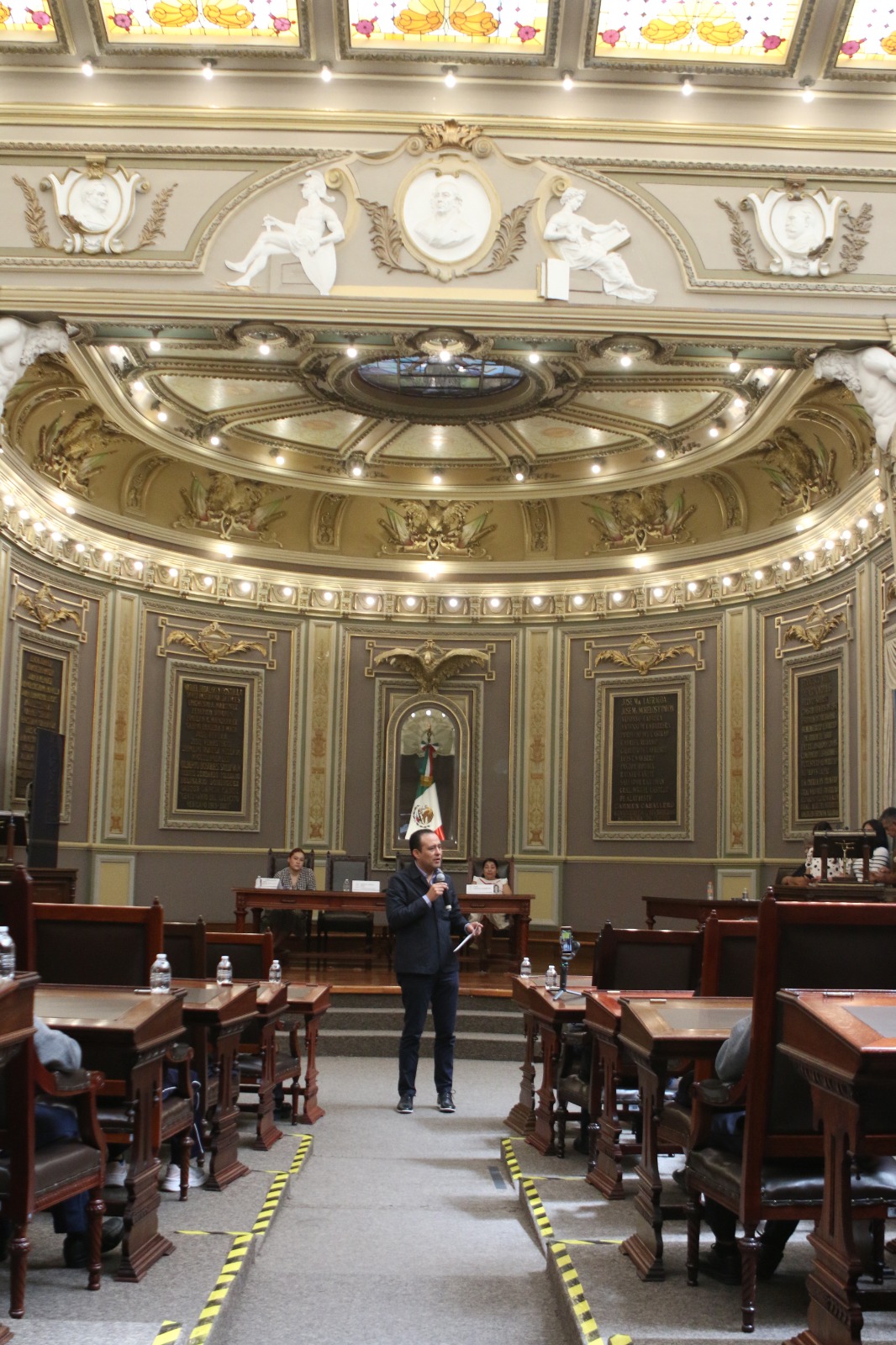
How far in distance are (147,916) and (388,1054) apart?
19.5ft

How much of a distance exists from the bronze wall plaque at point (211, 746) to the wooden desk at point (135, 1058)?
11.5 m

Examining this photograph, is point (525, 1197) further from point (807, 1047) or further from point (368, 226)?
point (368, 226)

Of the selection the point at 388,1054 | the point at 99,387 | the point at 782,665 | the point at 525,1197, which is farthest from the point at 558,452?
the point at 525,1197

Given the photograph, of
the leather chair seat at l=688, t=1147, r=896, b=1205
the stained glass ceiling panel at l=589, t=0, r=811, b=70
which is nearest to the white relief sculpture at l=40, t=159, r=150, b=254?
the stained glass ceiling panel at l=589, t=0, r=811, b=70

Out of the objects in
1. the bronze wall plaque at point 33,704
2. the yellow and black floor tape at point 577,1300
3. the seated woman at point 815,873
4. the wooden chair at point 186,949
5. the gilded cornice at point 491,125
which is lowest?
the yellow and black floor tape at point 577,1300

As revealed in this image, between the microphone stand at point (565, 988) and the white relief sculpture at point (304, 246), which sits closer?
the microphone stand at point (565, 988)

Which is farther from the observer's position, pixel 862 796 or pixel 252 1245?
pixel 862 796

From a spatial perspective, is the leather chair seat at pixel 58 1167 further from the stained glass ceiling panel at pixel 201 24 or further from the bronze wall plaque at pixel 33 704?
the bronze wall plaque at pixel 33 704

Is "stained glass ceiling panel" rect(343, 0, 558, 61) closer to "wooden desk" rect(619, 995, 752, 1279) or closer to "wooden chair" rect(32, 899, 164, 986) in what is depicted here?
"wooden chair" rect(32, 899, 164, 986)

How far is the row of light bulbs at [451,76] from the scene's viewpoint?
9523 millimetres

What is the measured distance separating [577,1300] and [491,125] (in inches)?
332

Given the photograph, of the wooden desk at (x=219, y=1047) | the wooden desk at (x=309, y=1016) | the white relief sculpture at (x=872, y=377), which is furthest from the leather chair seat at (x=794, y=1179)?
the white relief sculpture at (x=872, y=377)

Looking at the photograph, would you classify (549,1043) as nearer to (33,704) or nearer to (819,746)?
(819,746)

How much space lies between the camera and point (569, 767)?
16422 millimetres
